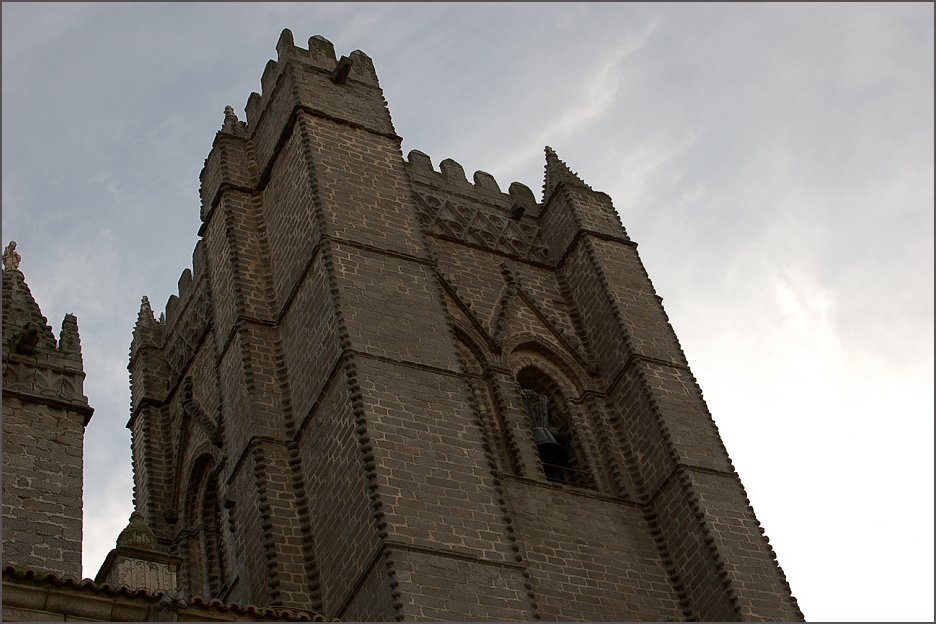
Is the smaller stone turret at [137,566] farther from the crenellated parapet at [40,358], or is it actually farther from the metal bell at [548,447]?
the metal bell at [548,447]

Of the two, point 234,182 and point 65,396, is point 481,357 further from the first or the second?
point 65,396

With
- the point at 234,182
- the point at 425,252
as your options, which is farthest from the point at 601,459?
the point at 234,182

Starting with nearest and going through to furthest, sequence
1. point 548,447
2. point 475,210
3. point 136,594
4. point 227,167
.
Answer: point 136,594
point 548,447
point 227,167
point 475,210

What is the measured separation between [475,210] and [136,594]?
11411 mm

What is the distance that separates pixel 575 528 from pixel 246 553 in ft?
12.3

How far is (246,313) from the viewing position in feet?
56.4

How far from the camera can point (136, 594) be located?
10.4 metres

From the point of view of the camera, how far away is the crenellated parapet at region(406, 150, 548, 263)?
20047mm

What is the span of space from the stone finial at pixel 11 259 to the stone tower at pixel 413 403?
9.31 ft

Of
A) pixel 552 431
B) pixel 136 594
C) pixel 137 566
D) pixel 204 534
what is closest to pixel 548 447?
pixel 552 431

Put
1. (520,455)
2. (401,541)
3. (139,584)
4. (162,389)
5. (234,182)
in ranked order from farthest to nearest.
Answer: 1. (162,389)
2. (234,182)
3. (520,455)
4. (401,541)
5. (139,584)

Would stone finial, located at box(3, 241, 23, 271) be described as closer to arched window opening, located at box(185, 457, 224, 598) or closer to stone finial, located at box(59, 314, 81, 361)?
stone finial, located at box(59, 314, 81, 361)

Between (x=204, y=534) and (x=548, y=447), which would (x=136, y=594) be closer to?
(x=548, y=447)

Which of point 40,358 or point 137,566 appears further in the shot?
point 40,358
